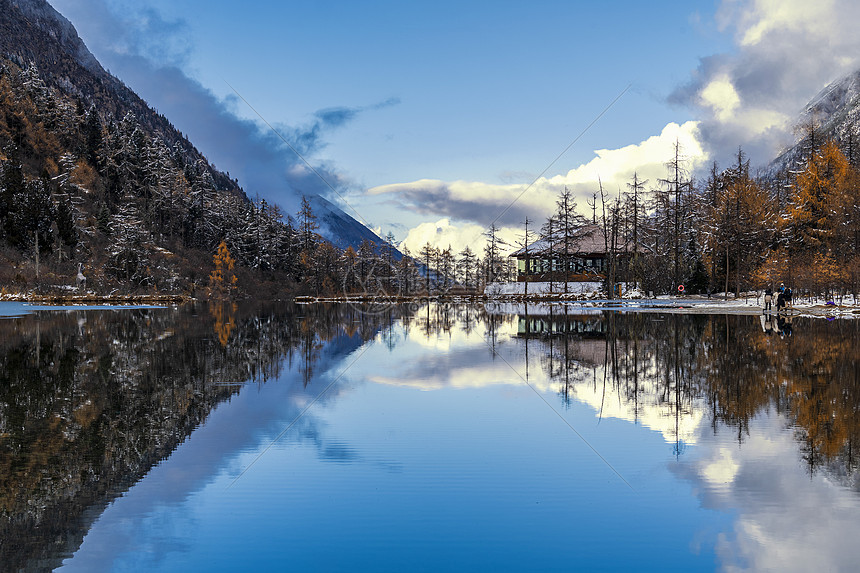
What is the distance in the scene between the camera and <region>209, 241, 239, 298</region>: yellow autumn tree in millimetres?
97188

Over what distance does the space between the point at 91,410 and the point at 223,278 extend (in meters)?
94.4

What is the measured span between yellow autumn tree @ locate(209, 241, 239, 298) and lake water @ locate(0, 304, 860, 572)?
270 ft

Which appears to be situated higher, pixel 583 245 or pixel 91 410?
pixel 583 245

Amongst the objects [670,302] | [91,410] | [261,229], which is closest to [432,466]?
[91,410]

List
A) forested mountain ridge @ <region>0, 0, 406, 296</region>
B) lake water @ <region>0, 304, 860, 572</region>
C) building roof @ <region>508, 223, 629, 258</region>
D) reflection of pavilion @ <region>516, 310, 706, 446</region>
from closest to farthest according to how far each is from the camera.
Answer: lake water @ <region>0, 304, 860, 572</region>, reflection of pavilion @ <region>516, 310, 706, 446</region>, forested mountain ridge @ <region>0, 0, 406, 296</region>, building roof @ <region>508, 223, 629, 258</region>

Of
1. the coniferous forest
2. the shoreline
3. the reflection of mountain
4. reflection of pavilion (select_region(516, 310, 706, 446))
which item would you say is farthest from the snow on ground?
the shoreline

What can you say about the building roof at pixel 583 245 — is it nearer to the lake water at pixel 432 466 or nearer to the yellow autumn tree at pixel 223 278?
the yellow autumn tree at pixel 223 278

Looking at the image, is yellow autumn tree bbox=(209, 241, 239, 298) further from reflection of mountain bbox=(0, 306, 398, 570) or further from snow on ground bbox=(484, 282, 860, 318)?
reflection of mountain bbox=(0, 306, 398, 570)

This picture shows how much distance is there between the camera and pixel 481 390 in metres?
14.6

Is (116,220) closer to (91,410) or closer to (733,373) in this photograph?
(91,410)

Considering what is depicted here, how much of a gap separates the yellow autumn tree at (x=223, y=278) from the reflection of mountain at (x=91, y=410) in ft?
235

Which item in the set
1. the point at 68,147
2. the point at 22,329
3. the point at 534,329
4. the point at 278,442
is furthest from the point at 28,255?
the point at 278,442

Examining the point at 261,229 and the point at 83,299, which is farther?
the point at 261,229

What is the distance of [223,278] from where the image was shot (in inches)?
4018
